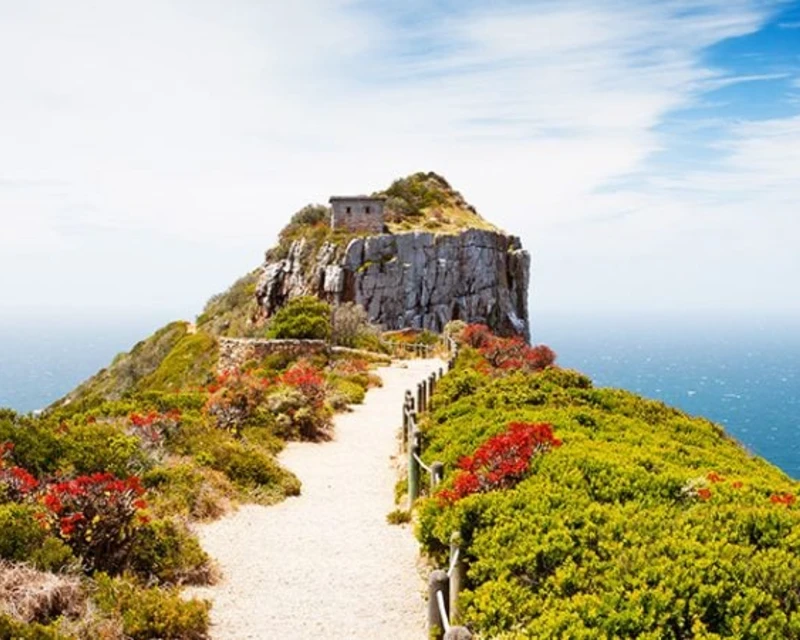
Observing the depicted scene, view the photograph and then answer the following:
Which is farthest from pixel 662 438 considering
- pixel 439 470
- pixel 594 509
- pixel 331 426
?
pixel 331 426

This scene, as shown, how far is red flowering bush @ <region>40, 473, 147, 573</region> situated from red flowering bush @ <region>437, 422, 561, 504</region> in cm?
407

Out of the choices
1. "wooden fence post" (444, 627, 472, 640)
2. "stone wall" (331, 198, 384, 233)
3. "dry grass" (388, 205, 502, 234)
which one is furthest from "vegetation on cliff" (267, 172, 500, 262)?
"wooden fence post" (444, 627, 472, 640)

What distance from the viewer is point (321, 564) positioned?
1105cm

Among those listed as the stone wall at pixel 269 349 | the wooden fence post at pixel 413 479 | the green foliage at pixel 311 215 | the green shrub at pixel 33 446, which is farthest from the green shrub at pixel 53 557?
the green foliage at pixel 311 215

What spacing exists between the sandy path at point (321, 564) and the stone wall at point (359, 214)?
53.2 m

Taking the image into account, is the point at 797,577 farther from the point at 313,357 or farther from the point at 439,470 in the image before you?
the point at 313,357

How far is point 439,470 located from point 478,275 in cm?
5937

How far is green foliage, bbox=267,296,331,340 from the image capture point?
36.8 m

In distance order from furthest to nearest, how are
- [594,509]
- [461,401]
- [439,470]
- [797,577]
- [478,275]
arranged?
[478,275]
[461,401]
[439,470]
[594,509]
[797,577]

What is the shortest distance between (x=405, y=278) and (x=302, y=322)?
2951 cm

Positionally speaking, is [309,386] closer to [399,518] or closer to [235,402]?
[235,402]

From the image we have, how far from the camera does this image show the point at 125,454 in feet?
42.2

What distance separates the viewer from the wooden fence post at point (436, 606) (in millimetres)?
7727

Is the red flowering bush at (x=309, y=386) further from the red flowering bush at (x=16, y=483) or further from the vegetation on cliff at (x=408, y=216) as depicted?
the vegetation on cliff at (x=408, y=216)
